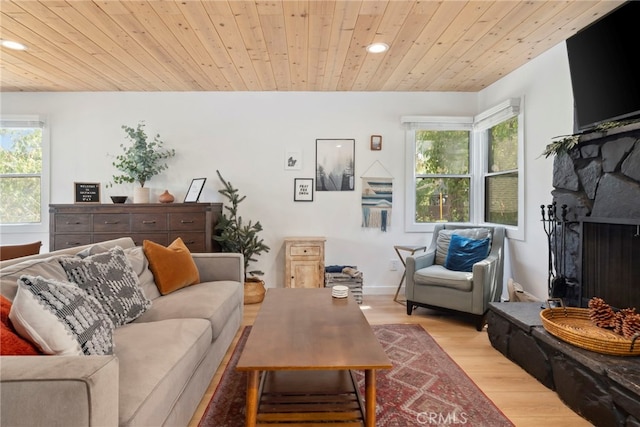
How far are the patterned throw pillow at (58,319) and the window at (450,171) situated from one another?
11.2 feet

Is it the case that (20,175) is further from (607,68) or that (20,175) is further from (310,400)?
(607,68)

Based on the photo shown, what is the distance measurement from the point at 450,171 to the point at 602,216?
79.0 inches

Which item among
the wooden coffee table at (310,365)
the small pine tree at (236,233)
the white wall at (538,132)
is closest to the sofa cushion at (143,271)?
the wooden coffee table at (310,365)

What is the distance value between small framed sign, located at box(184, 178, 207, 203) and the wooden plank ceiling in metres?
1.09

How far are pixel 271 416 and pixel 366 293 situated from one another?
8.92 feet

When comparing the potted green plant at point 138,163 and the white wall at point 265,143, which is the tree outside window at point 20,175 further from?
the potted green plant at point 138,163

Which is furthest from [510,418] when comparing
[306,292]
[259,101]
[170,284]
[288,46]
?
[259,101]

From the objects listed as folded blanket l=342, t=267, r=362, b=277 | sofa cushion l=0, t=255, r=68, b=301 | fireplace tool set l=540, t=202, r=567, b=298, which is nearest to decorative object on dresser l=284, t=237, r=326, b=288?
folded blanket l=342, t=267, r=362, b=277

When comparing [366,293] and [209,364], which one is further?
[366,293]

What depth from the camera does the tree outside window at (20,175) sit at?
3945mm

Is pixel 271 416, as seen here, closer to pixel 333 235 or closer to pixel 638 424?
pixel 638 424

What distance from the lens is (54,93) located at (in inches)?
156

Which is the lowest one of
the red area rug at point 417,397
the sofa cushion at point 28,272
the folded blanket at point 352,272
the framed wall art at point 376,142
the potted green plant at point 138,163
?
the red area rug at point 417,397

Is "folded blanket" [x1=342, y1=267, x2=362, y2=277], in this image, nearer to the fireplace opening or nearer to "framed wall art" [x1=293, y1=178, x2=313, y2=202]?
"framed wall art" [x1=293, y1=178, x2=313, y2=202]
